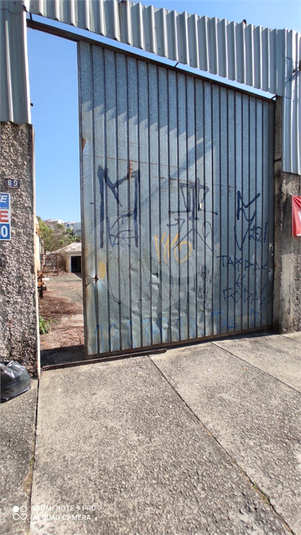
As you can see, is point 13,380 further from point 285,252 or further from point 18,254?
point 285,252

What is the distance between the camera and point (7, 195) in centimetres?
→ 319

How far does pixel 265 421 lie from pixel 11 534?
2125 millimetres

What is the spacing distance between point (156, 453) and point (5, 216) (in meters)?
2.87

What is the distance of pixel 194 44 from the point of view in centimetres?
422

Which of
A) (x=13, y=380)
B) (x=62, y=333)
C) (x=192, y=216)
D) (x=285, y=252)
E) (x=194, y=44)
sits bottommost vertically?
(x=62, y=333)

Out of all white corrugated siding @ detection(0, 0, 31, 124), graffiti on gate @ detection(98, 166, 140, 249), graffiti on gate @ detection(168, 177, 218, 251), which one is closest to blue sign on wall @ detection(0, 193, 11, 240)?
white corrugated siding @ detection(0, 0, 31, 124)

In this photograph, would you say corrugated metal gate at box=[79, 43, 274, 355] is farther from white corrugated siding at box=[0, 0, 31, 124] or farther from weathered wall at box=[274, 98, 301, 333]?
white corrugated siding at box=[0, 0, 31, 124]

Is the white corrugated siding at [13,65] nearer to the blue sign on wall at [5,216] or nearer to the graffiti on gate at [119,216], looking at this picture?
the blue sign on wall at [5,216]

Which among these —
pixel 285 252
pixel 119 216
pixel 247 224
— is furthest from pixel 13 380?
pixel 285 252

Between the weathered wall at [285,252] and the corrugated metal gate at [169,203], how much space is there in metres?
0.16

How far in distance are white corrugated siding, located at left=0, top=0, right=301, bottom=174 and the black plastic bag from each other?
2.89 metres

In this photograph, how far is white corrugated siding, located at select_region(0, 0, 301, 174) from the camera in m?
3.26

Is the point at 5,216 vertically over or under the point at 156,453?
over

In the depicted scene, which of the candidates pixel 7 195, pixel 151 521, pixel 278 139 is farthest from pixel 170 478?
pixel 278 139
